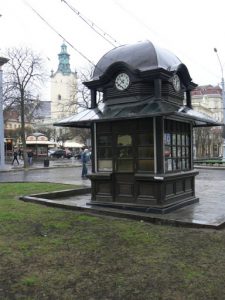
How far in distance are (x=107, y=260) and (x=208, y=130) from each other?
66628 mm

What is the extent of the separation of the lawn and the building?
53.6 metres

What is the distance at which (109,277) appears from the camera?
568 cm

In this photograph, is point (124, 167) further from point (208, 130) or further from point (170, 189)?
point (208, 130)

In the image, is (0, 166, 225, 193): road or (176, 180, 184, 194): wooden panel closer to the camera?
(176, 180, 184, 194): wooden panel

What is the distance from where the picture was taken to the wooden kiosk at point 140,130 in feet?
34.9

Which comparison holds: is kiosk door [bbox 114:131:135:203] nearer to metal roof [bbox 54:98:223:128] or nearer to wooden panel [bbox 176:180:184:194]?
metal roof [bbox 54:98:223:128]

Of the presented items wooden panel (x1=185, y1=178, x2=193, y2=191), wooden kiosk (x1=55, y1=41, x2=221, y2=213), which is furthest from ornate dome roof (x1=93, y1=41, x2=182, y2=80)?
wooden panel (x1=185, y1=178, x2=193, y2=191)

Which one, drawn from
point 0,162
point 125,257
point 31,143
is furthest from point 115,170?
point 31,143

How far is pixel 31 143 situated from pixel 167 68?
168 ft

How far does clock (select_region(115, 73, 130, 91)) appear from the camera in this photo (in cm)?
1134

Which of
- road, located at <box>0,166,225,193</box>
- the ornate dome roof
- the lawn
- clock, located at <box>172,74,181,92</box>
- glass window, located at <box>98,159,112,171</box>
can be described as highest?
the ornate dome roof

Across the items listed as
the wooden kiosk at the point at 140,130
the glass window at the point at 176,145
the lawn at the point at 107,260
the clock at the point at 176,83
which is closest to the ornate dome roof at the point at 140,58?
the wooden kiosk at the point at 140,130

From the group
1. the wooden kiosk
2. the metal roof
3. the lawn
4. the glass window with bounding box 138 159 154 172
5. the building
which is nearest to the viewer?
the lawn

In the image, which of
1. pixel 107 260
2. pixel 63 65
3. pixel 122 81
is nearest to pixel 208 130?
pixel 63 65
